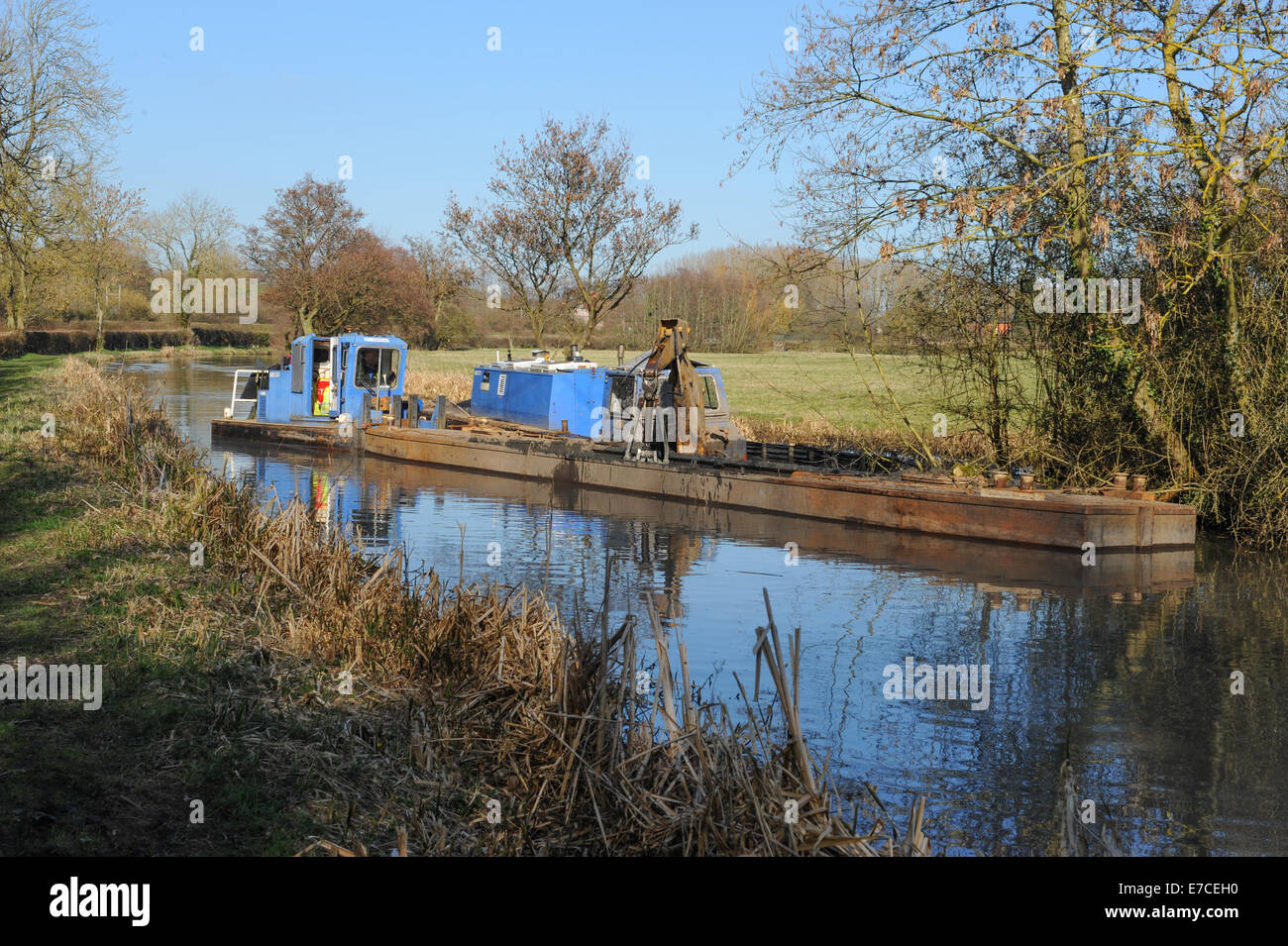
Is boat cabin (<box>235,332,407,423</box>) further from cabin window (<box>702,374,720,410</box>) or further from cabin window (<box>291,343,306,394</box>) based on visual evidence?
cabin window (<box>702,374,720,410</box>)

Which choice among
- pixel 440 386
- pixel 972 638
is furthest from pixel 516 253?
pixel 972 638

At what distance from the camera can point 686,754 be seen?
5.44m

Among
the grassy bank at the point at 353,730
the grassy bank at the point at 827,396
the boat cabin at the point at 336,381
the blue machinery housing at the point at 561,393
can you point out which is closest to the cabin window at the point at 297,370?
the boat cabin at the point at 336,381

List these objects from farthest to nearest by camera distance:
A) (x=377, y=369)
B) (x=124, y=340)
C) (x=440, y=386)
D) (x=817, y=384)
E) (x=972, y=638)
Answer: (x=124, y=340) → (x=817, y=384) → (x=440, y=386) → (x=377, y=369) → (x=972, y=638)

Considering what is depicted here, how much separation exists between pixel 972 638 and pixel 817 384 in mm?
30242

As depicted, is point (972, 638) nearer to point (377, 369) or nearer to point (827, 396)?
point (377, 369)

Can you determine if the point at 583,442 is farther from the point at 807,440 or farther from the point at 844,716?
the point at 844,716

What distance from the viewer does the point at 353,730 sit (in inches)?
268

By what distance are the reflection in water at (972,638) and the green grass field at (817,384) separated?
3.77 metres

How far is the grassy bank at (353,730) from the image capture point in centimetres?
518

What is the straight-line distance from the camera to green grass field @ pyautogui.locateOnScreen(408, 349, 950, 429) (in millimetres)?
22234

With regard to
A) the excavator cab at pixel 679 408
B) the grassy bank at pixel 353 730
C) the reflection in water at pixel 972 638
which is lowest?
the reflection in water at pixel 972 638

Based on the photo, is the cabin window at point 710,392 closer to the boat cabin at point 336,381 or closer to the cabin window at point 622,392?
the cabin window at point 622,392

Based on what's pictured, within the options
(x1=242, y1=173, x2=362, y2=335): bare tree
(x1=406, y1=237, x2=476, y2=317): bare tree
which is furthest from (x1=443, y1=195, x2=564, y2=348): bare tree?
(x1=242, y1=173, x2=362, y2=335): bare tree
